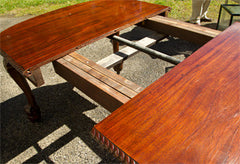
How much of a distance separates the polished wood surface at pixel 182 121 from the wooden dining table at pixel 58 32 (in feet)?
3.06

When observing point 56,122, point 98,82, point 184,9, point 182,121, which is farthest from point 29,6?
point 182,121

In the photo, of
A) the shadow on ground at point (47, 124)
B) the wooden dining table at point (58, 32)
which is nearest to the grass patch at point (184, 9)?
the wooden dining table at point (58, 32)

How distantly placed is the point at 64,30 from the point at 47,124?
1.28 metres

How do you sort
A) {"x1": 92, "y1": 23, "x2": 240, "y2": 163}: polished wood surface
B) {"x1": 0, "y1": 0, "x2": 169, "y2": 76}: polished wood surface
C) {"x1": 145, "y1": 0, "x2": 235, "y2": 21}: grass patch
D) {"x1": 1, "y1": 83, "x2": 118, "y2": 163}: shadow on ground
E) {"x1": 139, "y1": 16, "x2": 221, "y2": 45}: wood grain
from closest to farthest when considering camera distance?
1. {"x1": 92, "y1": 23, "x2": 240, "y2": 163}: polished wood surface
2. {"x1": 0, "y1": 0, "x2": 169, "y2": 76}: polished wood surface
3. {"x1": 139, "y1": 16, "x2": 221, "y2": 45}: wood grain
4. {"x1": 1, "y1": 83, "x2": 118, "y2": 163}: shadow on ground
5. {"x1": 145, "y1": 0, "x2": 235, "y2": 21}: grass patch

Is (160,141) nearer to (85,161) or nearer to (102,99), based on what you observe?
(102,99)

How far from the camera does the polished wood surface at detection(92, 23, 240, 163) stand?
785mm

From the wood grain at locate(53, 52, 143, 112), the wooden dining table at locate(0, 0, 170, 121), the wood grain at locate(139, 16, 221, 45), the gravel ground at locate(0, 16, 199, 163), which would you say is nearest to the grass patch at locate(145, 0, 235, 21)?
the gravel ground at locate(0, 16, 199, 163)

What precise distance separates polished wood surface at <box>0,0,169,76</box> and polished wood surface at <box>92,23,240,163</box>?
93cm

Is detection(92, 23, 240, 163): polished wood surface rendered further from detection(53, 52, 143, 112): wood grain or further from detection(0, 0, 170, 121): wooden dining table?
detection(0, 0, 170, 121): wooden dining table

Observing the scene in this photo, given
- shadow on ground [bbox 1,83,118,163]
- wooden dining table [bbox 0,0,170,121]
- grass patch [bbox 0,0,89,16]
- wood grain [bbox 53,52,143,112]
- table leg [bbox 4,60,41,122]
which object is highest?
wooden dining table [bbox 0,0,170,121]

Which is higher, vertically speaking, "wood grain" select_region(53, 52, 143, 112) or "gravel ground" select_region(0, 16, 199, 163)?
"wood grain" select_region(53, 52, 143, 112)

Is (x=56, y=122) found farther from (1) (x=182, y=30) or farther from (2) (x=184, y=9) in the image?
(2) (x=184, y=9)

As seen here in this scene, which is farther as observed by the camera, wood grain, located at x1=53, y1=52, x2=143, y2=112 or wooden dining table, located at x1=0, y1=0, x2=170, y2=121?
wooden dining table, located at x1=0, y1=0, x2=170, y2=121

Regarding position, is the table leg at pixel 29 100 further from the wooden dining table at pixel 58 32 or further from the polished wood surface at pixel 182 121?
the polished wood surface at pixel 182 121
